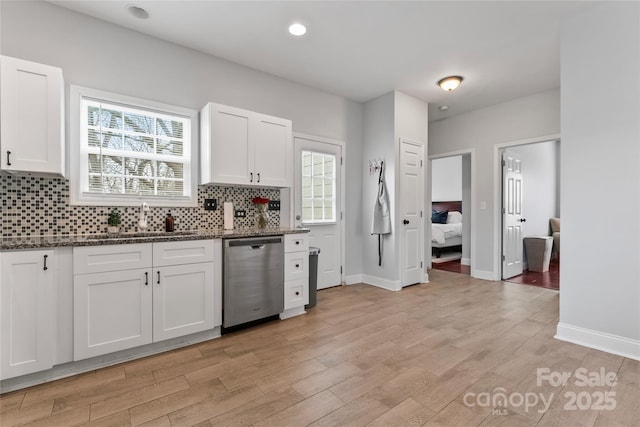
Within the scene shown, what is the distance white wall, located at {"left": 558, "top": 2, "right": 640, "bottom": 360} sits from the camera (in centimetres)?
227

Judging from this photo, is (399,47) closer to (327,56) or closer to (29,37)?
(327,56)

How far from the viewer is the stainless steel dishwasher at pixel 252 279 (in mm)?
2676

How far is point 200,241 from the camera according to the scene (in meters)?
2.54

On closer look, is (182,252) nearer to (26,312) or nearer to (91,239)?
(91,239)

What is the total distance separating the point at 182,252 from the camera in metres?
2.45

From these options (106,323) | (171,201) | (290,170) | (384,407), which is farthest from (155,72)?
(384,407)

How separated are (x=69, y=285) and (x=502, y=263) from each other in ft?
17.6

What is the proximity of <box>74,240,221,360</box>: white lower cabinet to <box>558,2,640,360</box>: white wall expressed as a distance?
Result: 312 cm

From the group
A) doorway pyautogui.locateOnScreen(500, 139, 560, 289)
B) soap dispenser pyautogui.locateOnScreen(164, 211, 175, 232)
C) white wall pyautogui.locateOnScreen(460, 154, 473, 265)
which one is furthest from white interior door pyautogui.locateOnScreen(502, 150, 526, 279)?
soap dispenser pyautogui.locateOnScreen(164, 211, 175, 232)

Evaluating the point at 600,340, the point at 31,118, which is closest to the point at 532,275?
the point at 600,340

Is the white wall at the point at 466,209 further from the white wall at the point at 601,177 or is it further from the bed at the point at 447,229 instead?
the white wall at the point at 601,177

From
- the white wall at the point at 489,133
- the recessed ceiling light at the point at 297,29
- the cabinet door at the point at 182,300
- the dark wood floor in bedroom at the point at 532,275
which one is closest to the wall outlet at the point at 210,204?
the cabinet door at the point at 182,300

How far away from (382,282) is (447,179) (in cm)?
522

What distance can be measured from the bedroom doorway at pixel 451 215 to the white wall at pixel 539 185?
97cm
